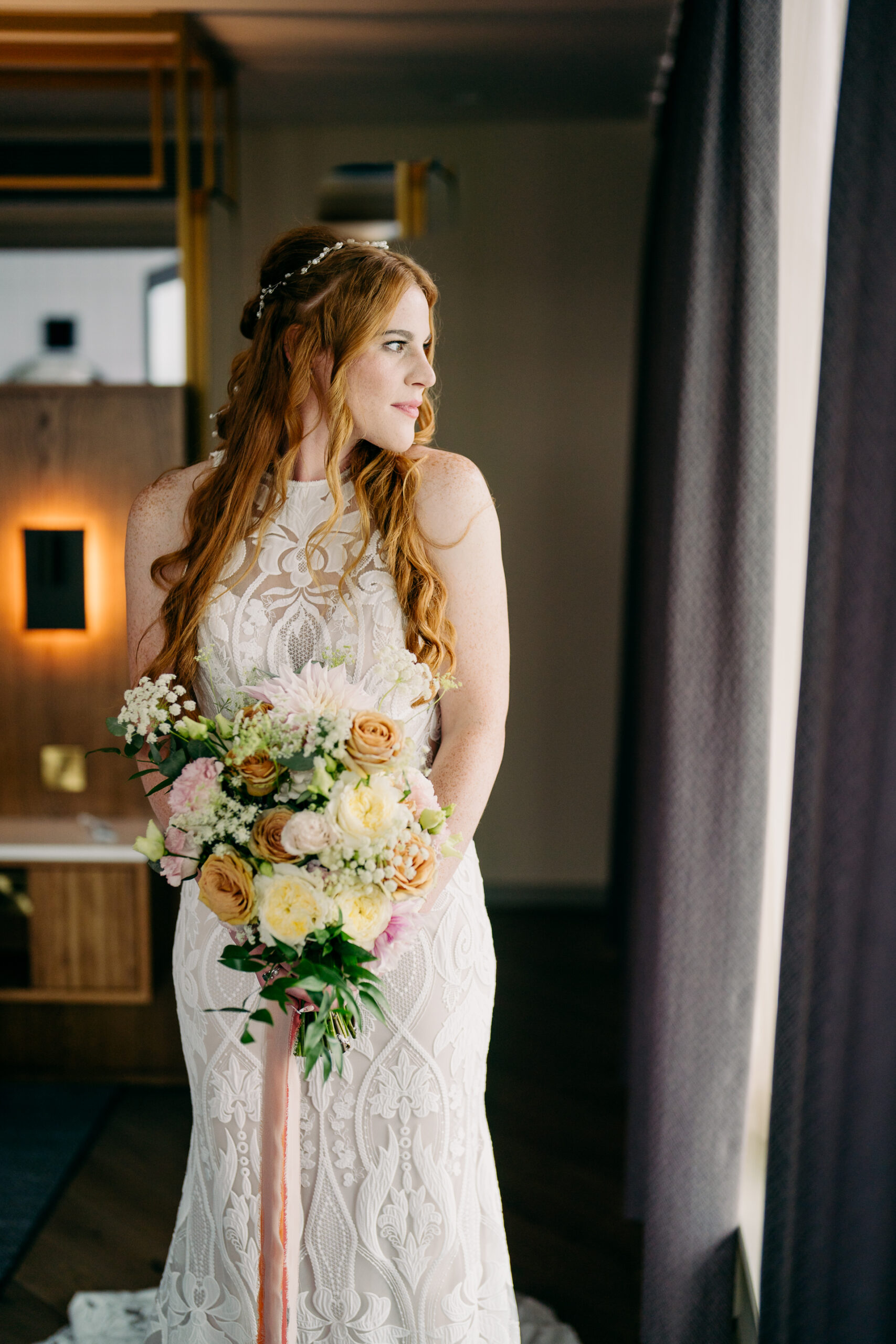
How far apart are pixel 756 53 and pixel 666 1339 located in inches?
89.5

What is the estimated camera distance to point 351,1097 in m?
1.51

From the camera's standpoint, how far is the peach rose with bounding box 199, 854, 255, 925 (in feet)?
3.60

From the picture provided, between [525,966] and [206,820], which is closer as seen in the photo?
[206,820]

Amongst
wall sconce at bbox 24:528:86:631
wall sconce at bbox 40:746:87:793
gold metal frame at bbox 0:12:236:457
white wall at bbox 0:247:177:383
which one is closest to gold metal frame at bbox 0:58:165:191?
gold metal frame at bbox 0:12:236:457

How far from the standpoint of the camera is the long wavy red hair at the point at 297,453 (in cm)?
146

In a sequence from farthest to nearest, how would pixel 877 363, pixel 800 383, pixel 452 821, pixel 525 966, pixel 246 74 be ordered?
pixel 525 966
pixel 246 74
pixel 800 383
pixel 452 821
pixel 877 363

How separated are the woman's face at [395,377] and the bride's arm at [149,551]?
32 cm

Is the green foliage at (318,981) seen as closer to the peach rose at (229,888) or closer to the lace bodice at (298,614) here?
the peach rose at (229,888)

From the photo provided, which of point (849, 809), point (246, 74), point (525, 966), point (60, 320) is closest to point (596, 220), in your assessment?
point (246, 74)

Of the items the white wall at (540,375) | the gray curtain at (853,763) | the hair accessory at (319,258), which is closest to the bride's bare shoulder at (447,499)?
the hair accessory at (319,258)

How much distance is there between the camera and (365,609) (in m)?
1.52

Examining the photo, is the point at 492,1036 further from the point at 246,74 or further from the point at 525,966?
the point at 246,74

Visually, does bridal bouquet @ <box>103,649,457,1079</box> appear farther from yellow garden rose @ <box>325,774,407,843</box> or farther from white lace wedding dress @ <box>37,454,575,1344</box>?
white lace wedding dress @ <box>37,454,575,1344</box>

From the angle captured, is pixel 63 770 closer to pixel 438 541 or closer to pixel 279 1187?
pixel 438 541
